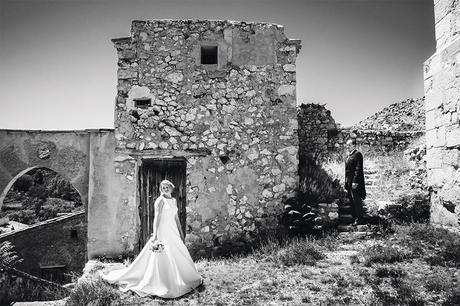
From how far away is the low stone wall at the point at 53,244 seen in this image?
14.1 m

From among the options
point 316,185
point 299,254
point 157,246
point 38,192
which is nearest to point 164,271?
point 157,246

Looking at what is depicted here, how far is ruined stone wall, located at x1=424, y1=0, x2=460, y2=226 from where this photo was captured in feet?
18.5

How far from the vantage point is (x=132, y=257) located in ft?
26.1

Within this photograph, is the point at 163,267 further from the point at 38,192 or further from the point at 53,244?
the point at 38,192

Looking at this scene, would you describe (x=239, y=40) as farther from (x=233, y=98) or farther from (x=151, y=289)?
(x=151, y=289)

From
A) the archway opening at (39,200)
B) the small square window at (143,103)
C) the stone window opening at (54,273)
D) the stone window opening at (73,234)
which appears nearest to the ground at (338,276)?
the small square window at (143,103)

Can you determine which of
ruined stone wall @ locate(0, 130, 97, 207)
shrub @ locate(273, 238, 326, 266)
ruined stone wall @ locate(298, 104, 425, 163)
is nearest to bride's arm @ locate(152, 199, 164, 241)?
shrub @ locate(273, 238, 326, 266)

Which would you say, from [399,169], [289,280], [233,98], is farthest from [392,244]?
[399,169]

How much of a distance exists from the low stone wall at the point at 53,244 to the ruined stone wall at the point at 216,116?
8.82 meters

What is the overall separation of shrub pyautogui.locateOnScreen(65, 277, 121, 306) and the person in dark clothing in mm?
5328

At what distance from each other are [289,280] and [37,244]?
13.1m

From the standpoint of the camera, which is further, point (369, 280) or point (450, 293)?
point (369, 280)

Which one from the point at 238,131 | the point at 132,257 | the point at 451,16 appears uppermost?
the point at 451,16

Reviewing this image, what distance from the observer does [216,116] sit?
27.1ft
